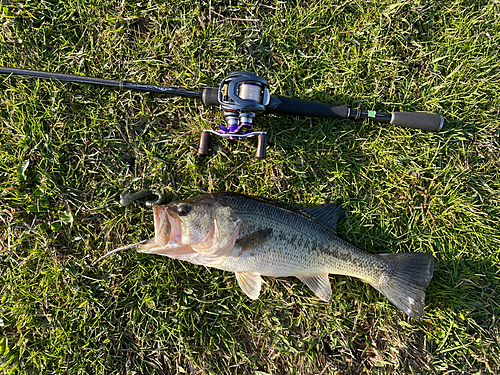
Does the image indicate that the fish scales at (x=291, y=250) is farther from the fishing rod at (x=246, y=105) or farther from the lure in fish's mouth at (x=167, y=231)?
the fishing rod at (x=246, y=105)

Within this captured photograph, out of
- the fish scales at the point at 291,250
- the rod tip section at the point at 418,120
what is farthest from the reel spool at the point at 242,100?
the rod tip section at the point at 418,120

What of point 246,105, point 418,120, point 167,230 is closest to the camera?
point 167,230

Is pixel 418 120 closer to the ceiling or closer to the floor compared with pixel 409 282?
closer to the ceiling

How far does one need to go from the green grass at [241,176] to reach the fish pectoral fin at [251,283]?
0.85 feet

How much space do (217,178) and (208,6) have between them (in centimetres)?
192

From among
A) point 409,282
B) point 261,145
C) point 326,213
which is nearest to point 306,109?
point 261,145

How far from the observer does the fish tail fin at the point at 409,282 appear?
2.90 m

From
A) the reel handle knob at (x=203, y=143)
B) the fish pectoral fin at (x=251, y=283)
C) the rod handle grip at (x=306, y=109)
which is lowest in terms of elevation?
the fish pectoral fin at (x=251, y=283)

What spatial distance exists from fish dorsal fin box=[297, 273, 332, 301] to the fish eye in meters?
1.29

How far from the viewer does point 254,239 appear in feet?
Answer: 8.84

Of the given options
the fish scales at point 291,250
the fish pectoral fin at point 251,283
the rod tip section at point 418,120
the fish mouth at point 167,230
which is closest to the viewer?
the fish mouth at point 167,230

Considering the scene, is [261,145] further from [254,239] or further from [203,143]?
[254,239]

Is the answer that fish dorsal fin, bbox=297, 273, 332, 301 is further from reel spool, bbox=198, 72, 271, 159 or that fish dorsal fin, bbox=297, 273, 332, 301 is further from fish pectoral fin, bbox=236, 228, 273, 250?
reel spool, bbox=198, 72, 271, 159

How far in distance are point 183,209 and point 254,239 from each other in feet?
2.24
